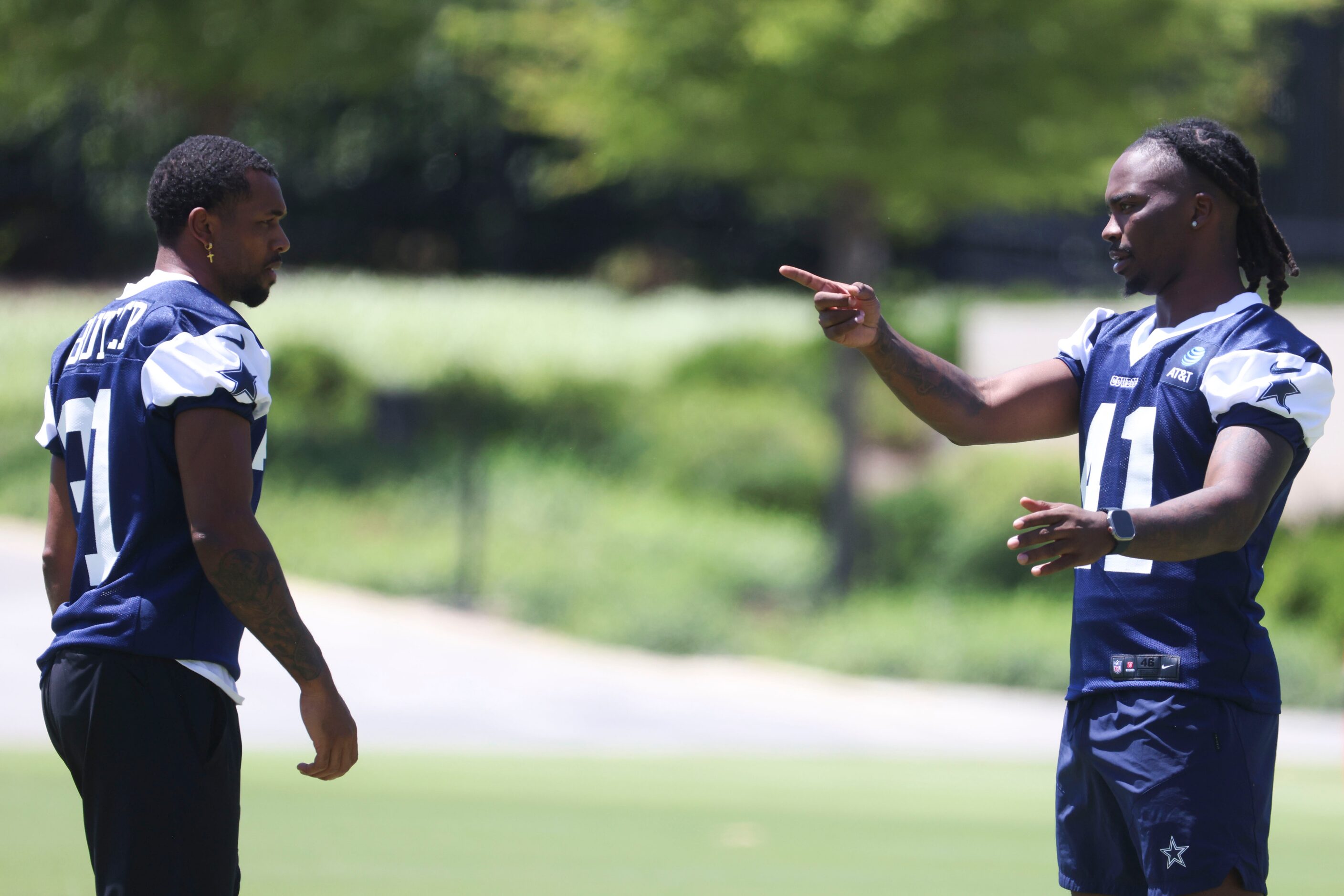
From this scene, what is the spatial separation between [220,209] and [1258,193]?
224 centimetres

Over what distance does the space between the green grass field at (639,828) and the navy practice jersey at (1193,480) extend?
3.09 meters

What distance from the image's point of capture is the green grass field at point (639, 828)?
20.8ft

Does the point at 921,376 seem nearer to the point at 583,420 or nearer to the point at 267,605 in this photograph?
the point at 267,605

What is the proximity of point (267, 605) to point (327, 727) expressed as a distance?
0.95 feet

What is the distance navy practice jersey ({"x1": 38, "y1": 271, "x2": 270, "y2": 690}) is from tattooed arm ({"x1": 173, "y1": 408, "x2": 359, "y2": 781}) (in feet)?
0.15

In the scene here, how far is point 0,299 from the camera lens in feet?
66.0

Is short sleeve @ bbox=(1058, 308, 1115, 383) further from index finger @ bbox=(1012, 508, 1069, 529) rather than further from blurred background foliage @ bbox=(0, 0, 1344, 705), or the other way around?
blurred background foliage @ bbox=(0, 0, 1344, 705)

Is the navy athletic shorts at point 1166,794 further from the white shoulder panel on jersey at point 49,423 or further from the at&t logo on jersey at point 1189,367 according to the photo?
the white shoulder panel on jersey at point 49,423

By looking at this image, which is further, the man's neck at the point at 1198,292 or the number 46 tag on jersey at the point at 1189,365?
the man's neck at the point at 1198,292

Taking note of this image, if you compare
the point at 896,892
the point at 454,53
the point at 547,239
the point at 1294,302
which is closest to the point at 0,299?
the point at 454,53

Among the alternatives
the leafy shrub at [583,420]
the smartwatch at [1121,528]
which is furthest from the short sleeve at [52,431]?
the leafy shrub at [583,420]

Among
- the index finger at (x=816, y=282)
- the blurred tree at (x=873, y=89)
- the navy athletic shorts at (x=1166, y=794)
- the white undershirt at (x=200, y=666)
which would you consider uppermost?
the blurred tree at (x=873, y=89)

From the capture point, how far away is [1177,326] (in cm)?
352

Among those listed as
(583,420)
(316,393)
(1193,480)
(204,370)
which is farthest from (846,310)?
(316,393)
